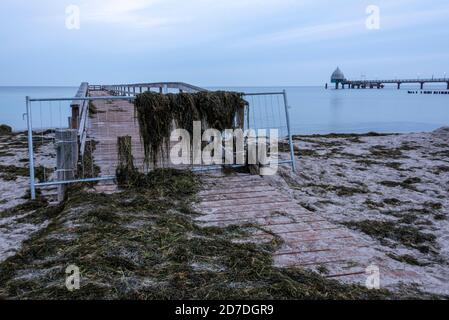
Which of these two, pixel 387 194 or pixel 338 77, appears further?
pixel 338 77

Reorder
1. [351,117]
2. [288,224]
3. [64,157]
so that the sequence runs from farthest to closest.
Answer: [351,117] < [64,157] < [288,224]

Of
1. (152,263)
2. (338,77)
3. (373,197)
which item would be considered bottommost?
(373,197)

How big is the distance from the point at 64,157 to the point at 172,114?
1.68 m

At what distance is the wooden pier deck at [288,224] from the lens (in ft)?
12.5

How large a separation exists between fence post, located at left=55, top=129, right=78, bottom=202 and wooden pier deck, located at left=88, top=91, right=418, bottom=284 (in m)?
0.52

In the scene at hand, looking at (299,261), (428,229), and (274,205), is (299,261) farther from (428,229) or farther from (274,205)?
(428,229)

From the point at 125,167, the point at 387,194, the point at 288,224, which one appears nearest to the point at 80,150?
the point at 125,167

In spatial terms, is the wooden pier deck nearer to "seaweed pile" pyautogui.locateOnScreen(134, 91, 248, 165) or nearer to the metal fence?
the metal fence

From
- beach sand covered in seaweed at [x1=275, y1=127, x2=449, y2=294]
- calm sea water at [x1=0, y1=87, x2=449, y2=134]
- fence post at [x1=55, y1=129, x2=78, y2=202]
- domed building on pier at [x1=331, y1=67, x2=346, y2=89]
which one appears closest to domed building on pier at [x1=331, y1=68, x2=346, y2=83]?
domed building on pier at [x1=331, y1=67, x2=346, y2=89]

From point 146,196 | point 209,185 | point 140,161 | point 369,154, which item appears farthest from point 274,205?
point 369,154

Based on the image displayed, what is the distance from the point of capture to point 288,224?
4.86 m

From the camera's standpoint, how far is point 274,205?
18.3 feet

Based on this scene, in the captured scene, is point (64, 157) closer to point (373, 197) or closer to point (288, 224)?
point (288, 224)
